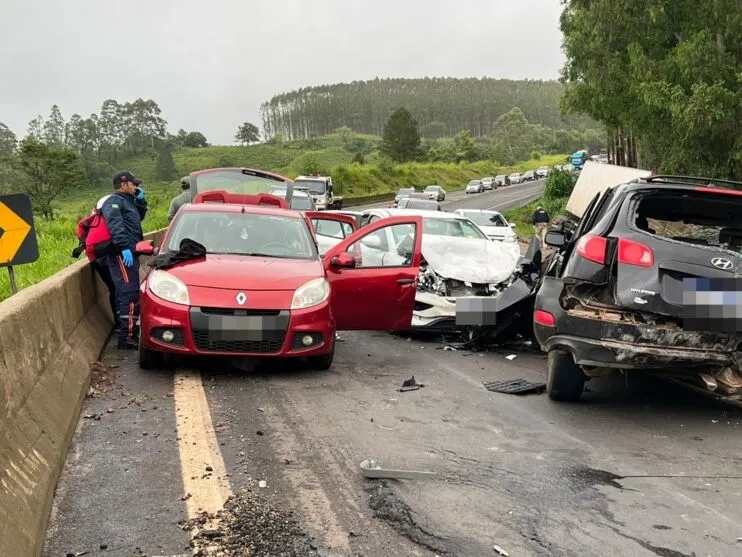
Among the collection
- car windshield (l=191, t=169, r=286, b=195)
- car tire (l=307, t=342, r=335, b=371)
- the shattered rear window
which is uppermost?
car windshield (l=191, t=169, r=286, b=195)

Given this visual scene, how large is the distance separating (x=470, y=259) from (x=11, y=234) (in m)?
5.04

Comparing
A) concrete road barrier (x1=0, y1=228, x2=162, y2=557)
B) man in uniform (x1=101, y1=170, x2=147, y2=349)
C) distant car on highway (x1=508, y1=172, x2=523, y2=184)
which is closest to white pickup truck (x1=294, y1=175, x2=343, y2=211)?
man in uniform (x1=101, y1=170, x2=147, y2=349)

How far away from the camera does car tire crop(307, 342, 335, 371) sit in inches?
273

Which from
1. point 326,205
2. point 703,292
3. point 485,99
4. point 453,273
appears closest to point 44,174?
point 326,205

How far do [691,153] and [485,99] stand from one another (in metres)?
190

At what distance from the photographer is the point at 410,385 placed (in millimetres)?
6504

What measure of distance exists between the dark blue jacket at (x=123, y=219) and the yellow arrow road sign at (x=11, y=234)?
1.11 meters

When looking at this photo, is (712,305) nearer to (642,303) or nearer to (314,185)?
(642,303)

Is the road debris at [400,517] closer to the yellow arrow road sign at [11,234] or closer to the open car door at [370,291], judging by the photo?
the open car door at [370,291]

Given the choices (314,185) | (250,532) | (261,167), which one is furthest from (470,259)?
(261,167)

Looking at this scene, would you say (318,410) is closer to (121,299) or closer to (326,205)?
(121,299)

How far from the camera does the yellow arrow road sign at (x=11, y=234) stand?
260 inches

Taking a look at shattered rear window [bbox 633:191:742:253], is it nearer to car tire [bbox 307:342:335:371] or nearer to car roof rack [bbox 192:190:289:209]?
car tire [bbox 307:342:335:371]

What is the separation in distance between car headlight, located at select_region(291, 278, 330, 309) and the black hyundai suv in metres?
1.98
